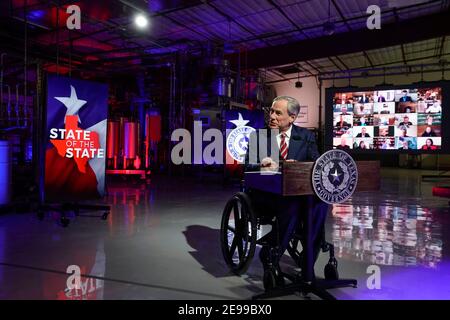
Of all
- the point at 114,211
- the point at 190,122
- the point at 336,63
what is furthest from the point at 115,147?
the point at 336,63

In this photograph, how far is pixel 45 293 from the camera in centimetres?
220

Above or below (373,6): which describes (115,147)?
below

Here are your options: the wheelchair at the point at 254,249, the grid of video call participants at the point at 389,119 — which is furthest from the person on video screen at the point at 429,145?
the wheelchair at the point at 254,249

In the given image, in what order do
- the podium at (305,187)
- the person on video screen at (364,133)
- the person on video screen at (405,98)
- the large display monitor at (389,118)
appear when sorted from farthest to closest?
1. the person on video screen at (364,133)
2. the person on video screen at (405,98)
3. the large display monitor at (389,118)
4. the podium at (305,187)

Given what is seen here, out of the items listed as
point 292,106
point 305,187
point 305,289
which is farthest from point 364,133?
point 305,187

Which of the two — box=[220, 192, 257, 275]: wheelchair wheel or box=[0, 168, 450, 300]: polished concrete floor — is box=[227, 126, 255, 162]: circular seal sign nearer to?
box=[0, 168, 450, 300]: polished concrete floor

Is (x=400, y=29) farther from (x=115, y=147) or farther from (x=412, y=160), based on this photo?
(x=412, y=160)

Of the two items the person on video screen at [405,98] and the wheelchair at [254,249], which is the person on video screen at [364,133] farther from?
the wheelchair at [254,249]

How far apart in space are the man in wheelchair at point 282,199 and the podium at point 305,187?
5cm

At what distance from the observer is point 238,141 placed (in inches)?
336

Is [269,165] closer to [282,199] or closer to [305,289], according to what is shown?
[282,199]

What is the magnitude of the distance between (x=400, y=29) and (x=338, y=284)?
8.98 m

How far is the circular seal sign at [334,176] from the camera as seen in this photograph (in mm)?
1927

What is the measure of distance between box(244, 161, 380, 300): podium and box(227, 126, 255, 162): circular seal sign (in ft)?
19.6
